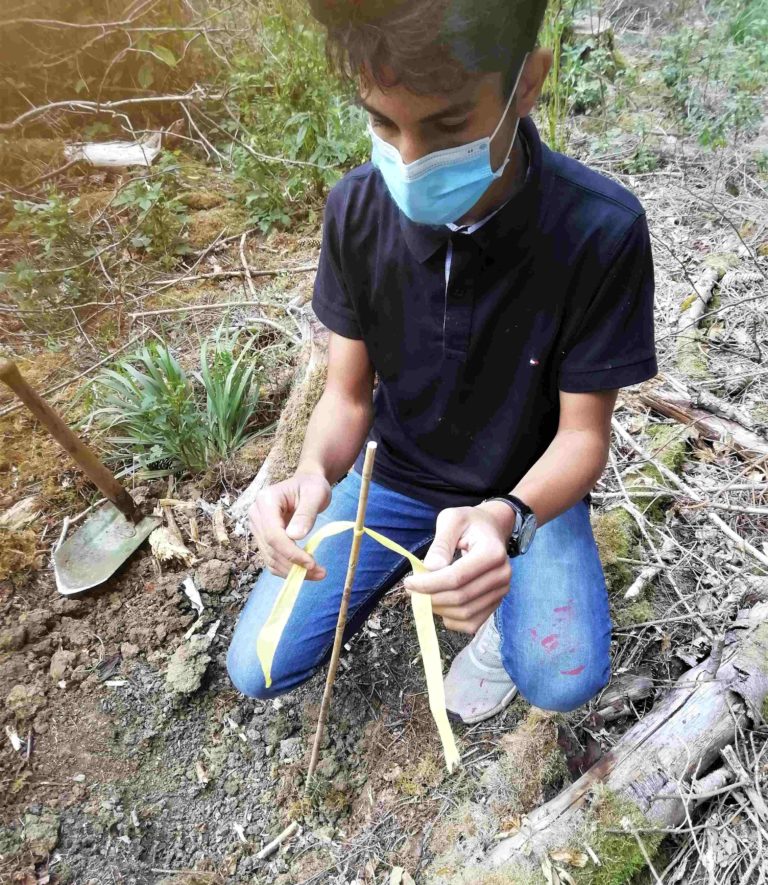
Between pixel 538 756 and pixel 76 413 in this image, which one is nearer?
pixel 538 756

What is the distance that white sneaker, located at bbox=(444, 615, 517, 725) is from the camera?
168cm

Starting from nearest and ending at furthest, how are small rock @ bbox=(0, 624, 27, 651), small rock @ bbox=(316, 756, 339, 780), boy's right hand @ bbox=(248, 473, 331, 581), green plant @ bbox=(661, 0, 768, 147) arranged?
boy's right hand @ bbox=(248, 473, 331, 581) → small rock @ bbox=(316, 756, 339, 780) → small rock @ bbox=(0, 624, 27, 651) → green plant @ bbox=(661, 0, 768, 147)

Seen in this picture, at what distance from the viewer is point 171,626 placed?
191 cm

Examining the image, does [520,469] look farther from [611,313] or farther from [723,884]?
[723,884]

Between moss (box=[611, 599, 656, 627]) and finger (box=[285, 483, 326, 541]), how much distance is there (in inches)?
39.5

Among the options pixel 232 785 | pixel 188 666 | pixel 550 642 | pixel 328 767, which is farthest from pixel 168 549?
pixel 550 642

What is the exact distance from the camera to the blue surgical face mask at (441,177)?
3.56 ft

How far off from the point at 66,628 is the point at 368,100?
1748mm

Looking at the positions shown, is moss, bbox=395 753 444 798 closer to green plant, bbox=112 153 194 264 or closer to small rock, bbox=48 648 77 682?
small rock, bbox=48 648 77 682

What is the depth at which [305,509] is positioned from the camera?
1.26 metres

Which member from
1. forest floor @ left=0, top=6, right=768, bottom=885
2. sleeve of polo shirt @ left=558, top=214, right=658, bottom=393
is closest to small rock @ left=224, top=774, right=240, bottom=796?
forest floor @ left=0, top=6, right=768, bottom=885

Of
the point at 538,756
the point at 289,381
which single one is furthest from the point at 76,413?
the point at 538,756

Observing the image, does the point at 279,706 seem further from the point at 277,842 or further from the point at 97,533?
the point at 97,533

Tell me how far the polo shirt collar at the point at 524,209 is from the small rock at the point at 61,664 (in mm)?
1573
